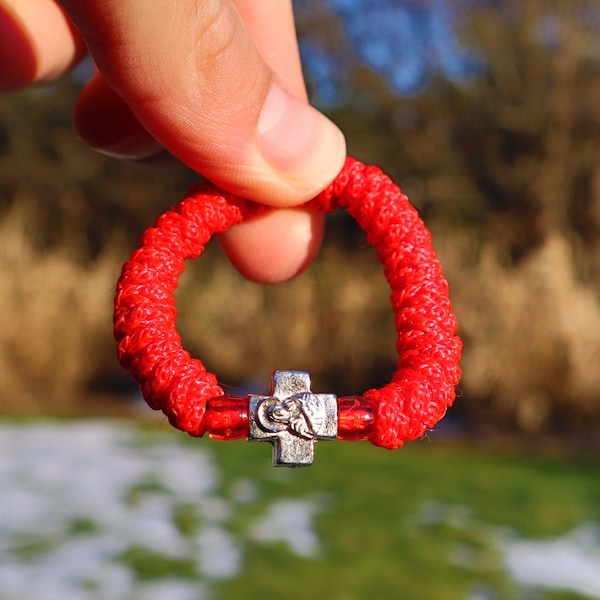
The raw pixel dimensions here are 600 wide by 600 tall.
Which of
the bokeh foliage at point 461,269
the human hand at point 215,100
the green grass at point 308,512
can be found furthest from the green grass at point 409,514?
the human hand at point 215,100

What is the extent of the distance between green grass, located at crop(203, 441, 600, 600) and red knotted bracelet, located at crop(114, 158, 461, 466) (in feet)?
7.13

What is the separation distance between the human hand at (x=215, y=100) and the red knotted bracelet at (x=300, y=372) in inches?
2.7

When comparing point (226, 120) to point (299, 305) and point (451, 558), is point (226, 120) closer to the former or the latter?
point (451, 558)

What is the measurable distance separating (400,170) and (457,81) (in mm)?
776

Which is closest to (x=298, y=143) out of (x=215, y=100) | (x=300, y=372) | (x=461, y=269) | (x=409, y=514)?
(x=215, y=100)

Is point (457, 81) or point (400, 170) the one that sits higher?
point (457, 81)

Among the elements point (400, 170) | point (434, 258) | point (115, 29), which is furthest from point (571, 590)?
point (400, 170)

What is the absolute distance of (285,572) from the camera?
312 centimetres

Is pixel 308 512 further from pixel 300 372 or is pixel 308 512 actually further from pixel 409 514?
pixel 300 372

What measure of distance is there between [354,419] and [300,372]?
0.30 ft

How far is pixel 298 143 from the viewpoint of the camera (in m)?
1.19

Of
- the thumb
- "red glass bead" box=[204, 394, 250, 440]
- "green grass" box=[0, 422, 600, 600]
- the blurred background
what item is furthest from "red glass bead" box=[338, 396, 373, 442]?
the blurred background

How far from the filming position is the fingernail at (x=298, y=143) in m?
1.16

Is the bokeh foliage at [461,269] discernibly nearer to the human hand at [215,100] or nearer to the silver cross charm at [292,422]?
the human hand at [215,100]
